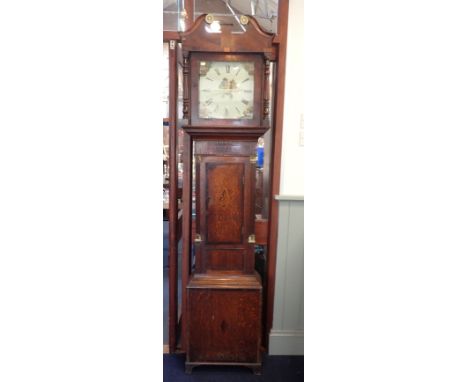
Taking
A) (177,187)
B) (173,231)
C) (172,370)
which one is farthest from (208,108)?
(172,370)

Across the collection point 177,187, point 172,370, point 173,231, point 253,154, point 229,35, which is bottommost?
point 172,370

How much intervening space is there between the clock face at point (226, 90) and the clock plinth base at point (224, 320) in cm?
75

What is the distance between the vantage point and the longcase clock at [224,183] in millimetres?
1360

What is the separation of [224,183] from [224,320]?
24.9 inches

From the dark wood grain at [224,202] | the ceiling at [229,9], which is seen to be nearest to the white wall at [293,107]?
the ceiling at [229,9]

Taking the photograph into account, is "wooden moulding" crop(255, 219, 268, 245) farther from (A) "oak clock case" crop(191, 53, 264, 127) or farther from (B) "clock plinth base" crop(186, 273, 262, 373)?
(A) "oak clock case" crop(191, 53, 264, 127)

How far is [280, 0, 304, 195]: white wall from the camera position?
1.47 metres

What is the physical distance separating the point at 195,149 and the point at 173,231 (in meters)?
0.44

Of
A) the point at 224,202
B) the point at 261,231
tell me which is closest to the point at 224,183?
the point at 224,202

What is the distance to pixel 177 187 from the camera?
5.26 feet

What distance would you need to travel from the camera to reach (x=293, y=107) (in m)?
1.52

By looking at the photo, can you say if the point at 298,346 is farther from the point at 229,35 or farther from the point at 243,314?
the point at 229,35

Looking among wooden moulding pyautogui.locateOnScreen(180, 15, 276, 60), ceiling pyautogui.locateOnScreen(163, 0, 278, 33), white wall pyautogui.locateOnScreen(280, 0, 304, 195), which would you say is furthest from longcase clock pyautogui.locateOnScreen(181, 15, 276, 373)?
ceiling pyautogui.locateOnScreen(163, 0, 278, 33)

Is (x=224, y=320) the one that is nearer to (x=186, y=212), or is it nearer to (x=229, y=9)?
(x=186, y=212)
